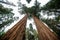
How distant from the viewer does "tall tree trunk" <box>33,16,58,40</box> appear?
1320 mm

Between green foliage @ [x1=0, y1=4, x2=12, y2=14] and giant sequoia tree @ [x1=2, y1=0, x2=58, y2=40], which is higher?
green foliage @ [x1=0, y1=4, x2=12, y2=14]

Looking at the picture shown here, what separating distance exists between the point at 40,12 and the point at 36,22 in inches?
4.9

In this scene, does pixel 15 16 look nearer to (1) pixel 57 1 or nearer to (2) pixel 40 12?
(2) pixel 40 12

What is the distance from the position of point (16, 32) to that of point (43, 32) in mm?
294

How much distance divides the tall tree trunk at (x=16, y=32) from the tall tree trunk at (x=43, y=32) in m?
0.16

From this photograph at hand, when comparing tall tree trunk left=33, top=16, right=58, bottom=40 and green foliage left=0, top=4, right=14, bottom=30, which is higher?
green foliage left=0, top=4, right=14, bottom=30

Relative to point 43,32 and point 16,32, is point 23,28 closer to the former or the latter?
point 16,32

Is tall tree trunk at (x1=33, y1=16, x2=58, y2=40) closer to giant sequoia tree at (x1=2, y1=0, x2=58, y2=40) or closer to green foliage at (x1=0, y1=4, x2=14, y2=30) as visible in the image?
giant sequoia tree at (x1=2, y1=0, x2=58, y2=40)

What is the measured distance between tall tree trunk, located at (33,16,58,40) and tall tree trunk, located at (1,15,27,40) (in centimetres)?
16

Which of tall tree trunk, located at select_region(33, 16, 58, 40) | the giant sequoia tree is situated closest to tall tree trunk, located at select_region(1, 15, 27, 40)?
the giant sequoia tree

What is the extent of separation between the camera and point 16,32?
1349 mm

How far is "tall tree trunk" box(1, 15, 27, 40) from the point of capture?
1326 mm

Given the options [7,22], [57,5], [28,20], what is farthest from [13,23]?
Result: [57,5]

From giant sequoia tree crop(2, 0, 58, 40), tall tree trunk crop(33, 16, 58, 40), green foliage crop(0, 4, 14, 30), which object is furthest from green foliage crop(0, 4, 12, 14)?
tall tree trunk crop(33, 16, 58, 40)
